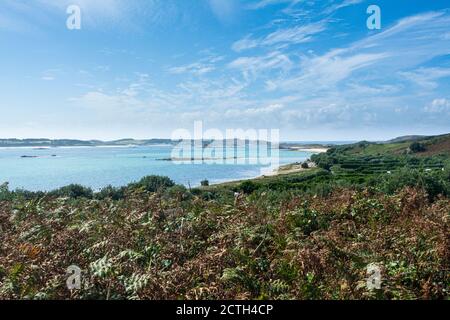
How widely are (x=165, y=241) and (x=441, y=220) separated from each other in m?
3.80

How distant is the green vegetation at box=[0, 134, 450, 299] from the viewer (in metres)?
4.00

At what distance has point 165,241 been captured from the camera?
204 inches

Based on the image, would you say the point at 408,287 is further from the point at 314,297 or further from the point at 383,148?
the point at 383,148

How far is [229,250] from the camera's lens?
4891 mm

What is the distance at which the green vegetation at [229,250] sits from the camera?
13.1 feet

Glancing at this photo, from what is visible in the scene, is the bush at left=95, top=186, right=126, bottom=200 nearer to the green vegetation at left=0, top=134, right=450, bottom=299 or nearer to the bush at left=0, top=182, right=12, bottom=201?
the bush at left=0, top=182, right=12, bottom=201

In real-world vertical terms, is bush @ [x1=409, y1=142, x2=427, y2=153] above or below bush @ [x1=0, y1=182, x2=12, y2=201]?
below
